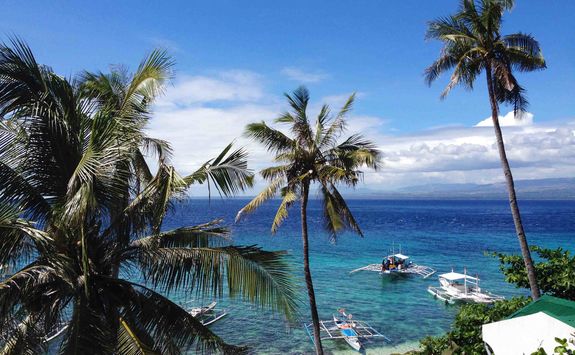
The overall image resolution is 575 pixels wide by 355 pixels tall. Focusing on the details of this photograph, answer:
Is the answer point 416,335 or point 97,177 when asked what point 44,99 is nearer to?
point 97,177

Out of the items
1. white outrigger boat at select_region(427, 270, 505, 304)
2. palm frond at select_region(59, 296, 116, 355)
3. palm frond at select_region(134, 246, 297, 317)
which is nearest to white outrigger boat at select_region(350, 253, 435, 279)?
white outrigger boat at select_region(427, 270, 505, 304)

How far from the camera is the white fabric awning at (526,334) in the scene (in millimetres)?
7387

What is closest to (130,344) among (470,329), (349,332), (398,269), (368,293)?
(470,329)

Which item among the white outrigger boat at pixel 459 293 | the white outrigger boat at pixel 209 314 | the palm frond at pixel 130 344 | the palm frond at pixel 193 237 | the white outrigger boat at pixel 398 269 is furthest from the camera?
the white outrigger boat at pixel 398 269

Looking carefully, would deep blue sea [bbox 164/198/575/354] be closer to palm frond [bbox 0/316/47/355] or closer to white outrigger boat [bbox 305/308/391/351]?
white outrigger boat [bbox 305/308/391/351]

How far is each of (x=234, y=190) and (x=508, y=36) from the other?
10286 millimetres

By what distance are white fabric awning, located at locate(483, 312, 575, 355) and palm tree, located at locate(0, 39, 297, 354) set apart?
13.8 feet

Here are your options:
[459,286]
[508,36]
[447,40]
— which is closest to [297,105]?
[447,40]

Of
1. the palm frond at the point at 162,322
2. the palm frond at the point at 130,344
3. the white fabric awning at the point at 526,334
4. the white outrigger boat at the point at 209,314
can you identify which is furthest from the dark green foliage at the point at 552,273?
the white outrigger boat at the point at 209,314

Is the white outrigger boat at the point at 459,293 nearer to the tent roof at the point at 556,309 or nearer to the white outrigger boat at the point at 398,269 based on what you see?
the white outrigger boat at the point at 398,269

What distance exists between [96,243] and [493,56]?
12.2m

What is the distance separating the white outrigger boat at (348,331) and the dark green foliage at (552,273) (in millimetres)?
11527

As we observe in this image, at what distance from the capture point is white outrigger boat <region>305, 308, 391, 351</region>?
76.3ft

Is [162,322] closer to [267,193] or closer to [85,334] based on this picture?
[85,334]
